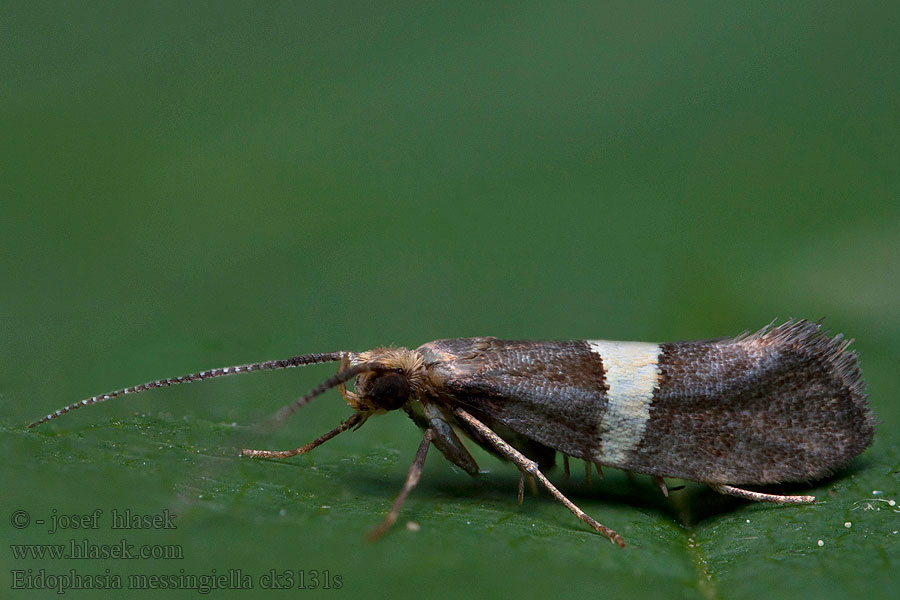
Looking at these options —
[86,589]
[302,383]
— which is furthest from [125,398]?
[86,589]

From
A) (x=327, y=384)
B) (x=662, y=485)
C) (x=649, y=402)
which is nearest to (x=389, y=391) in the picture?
(x=327, y=384)

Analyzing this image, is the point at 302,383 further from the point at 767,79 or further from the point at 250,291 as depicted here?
the point at 767,79

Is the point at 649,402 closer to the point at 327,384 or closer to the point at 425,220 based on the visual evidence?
the point at 327,384

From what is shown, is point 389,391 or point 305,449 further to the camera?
point 305,449

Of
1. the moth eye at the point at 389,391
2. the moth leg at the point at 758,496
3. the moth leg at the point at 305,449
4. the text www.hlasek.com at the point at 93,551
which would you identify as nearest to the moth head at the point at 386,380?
the moth eye at the point at 389,391

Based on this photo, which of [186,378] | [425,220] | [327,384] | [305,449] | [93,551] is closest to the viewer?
[93,551]

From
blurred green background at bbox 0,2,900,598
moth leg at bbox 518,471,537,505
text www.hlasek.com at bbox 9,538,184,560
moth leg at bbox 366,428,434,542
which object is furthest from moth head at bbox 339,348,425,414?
text www.hlasek.com at bbox 9,538,184,560
